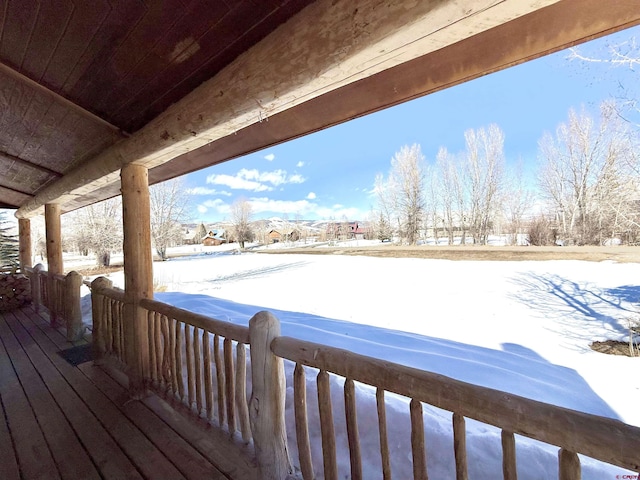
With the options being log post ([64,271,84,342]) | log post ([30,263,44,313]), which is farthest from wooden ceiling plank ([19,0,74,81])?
log post ([30,263,44,313])

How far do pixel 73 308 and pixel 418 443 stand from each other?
14.6 ft

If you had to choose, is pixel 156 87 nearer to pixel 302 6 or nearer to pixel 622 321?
pixel 302 6

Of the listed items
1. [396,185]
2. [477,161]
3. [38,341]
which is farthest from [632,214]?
[396,185]

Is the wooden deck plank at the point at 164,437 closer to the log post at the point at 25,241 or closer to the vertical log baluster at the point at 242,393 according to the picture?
the vertical log baluster at the point at 242,393

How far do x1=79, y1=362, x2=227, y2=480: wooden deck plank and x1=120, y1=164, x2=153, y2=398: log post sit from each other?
168mm

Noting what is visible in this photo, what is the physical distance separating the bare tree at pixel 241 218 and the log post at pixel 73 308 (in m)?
39.5

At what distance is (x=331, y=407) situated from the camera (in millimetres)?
1404

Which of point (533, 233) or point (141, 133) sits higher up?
point (141, 133)

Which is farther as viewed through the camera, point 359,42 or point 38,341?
point 38,341

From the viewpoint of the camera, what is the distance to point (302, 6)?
3.76ft

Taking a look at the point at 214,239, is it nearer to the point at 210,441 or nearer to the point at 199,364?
the point at 199,364

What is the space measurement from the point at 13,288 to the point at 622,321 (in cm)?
1303

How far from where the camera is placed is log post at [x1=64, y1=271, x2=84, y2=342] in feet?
12.3

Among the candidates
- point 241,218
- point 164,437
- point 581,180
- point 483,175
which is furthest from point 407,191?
point 241,218
